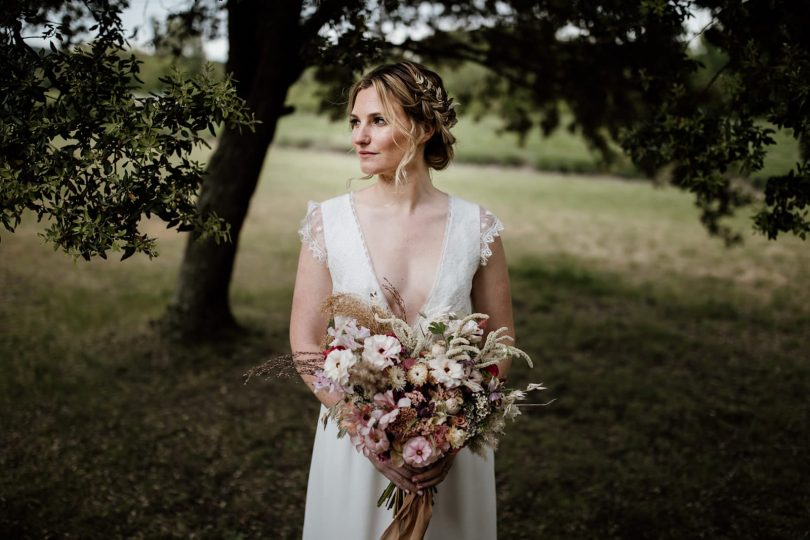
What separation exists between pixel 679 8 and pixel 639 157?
91 centimetres

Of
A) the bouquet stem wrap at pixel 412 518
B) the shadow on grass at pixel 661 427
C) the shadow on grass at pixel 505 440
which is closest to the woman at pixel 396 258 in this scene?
the bouquet stem wrap at pixel 412 518

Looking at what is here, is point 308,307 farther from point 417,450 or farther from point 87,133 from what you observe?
point 87,133

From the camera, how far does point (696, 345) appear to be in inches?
307

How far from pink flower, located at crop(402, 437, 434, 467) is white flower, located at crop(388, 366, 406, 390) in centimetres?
18

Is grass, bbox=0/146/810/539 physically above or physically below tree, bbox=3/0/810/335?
below

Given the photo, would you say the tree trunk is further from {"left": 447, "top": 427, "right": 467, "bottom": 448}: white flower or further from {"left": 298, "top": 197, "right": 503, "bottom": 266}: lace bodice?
{"left": 447, "top": 427, "right": 467, "bottom": 448}: white flower

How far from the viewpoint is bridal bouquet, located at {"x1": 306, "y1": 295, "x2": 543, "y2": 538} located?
2.03 m

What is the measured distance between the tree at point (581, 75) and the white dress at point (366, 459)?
58cm

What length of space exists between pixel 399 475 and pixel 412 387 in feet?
1.23

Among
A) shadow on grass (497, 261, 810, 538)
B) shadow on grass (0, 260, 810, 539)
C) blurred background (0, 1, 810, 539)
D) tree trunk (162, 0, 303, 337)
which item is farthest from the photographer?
tree trunk (162, 0, 303, 337)

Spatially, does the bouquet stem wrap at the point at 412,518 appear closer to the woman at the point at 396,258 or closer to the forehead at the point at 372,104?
the woman at the point at 396,258

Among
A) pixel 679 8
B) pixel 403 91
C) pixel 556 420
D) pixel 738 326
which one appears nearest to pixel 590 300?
pixel 738 326

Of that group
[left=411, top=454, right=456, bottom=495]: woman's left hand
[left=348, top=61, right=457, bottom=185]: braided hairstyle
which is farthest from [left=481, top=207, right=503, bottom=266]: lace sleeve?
[left=411, top=454, right=456, bottom=495]: woman's left hand

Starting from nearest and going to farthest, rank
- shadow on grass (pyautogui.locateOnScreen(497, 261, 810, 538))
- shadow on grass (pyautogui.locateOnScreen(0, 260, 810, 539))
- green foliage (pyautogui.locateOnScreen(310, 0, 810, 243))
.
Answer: green foliage (pyautogui.locateOnScreen(310, 0, 810, 243)) < shadow on grass (pyautogui.locateOnScreen(0, 260, 810, 539)) < shadow on grass (pyautogui.locateOnScreen(497, 261, 810, 538))
